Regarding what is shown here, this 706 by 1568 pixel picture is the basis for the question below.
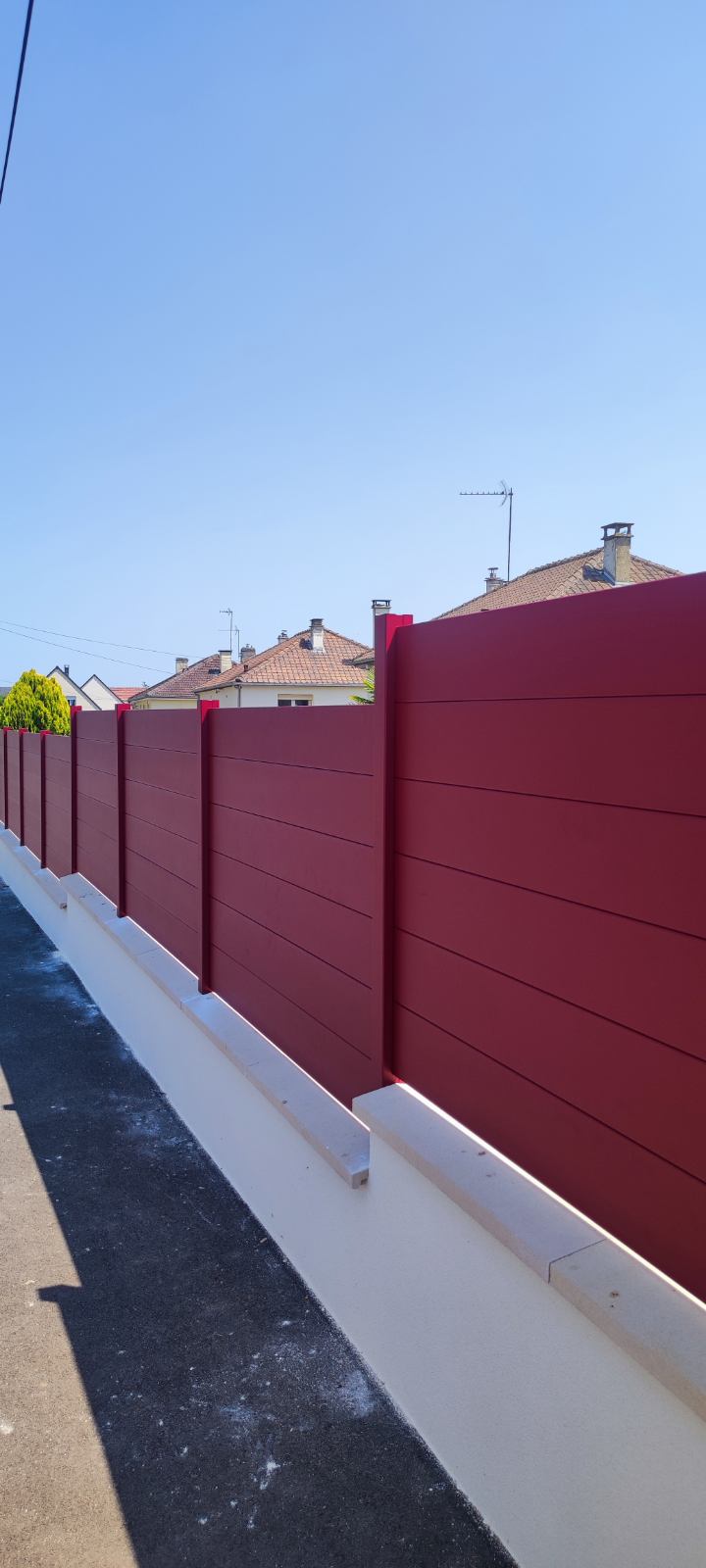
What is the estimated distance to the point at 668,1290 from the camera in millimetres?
1466

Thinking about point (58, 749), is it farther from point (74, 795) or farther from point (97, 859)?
point (97, 859)

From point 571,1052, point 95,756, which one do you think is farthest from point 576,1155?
point 95,756

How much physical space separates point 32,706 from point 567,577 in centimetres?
1388

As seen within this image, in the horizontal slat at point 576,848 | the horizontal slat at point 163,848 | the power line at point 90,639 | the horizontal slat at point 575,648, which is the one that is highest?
the power line at point 90,639

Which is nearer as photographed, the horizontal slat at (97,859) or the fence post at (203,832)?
the fence post at (203,832)

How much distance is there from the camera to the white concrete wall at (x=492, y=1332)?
4.67 feet

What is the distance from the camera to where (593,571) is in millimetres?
22953

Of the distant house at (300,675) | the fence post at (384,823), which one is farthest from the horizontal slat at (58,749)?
the distant house at (300,675)

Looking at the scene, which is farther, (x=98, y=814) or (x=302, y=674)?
(x=302, y=674)

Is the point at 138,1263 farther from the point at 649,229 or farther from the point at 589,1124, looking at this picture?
the point at 649,229

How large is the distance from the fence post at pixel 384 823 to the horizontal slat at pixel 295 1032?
0.24 metres

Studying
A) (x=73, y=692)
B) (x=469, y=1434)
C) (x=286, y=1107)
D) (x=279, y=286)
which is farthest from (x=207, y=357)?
(x=73, y=692)

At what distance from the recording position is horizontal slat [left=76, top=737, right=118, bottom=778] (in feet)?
19.1

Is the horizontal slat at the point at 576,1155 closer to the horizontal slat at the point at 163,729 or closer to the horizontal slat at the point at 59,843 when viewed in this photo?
the horizontal slat at the point at 163,729
